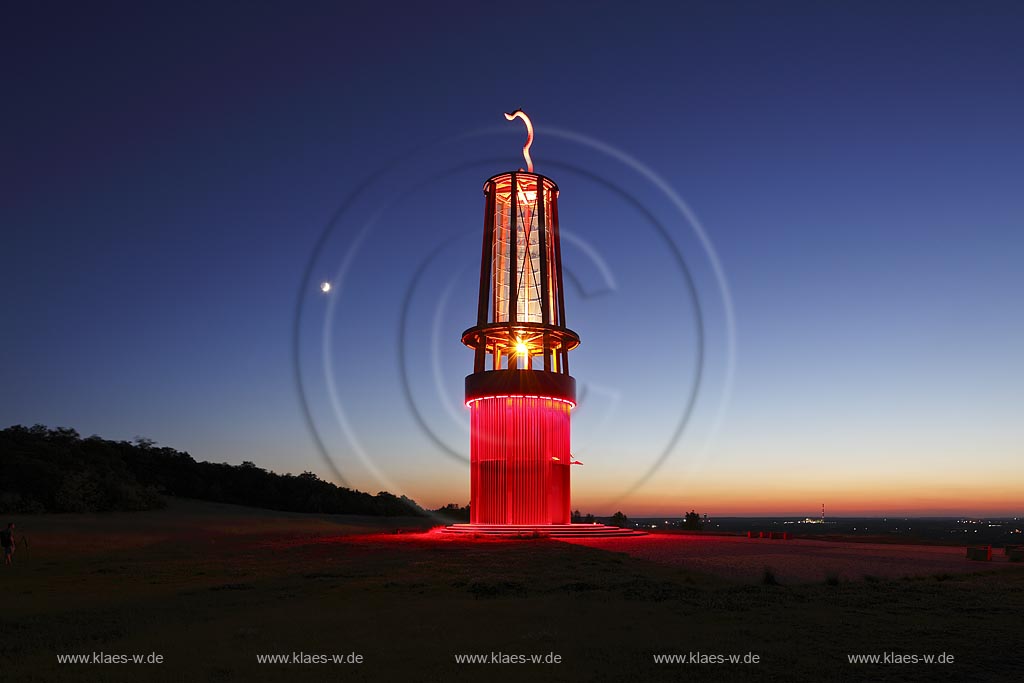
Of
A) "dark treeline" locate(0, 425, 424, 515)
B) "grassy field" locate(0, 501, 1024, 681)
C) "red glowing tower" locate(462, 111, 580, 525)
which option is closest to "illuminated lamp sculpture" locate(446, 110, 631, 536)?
"red glowing tower" locate(462, 111, 580, 525)

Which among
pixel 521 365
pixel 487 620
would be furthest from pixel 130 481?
pixel 487 620

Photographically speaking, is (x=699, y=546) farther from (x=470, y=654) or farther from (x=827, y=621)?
(x=470, y=654)

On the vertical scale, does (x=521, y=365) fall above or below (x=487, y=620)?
above

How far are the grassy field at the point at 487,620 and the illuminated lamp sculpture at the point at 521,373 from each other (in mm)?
20844

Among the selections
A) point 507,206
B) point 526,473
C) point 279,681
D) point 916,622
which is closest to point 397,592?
point 279,681

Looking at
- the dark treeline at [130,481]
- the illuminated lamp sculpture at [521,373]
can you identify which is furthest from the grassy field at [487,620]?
the dark treeline at [130,481]

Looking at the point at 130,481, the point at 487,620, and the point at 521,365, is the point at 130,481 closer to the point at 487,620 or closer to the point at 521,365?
the point at 521,365

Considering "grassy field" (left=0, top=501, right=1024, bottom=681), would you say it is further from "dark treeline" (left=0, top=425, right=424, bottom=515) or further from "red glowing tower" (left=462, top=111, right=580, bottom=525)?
"dark treeline" (left=0, top=425, right=424, bottom=515)

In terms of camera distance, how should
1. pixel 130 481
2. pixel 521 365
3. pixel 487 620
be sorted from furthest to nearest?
pixel 130 481 → pixel 521 365 → pixel 487 620

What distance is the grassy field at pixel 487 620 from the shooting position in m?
9.50

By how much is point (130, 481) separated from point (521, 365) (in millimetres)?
34068

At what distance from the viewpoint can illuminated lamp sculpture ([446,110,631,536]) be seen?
43.9 metres

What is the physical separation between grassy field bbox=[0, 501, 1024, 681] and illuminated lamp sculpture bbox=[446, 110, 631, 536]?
20.8m

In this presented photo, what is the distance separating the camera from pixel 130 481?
2384 inches
